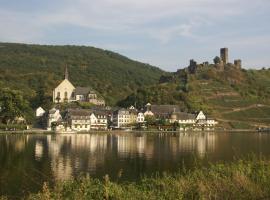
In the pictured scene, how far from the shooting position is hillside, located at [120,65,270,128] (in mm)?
133250

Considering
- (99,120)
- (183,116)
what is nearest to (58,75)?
(99,120)

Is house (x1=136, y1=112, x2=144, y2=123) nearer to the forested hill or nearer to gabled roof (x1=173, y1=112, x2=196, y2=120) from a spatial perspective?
gabled roof (x1=173, y1=112, x2=196, y2=120)

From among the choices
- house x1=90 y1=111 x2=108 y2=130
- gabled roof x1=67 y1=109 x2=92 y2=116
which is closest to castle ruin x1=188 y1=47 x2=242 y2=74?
house x1=90 y1=111 x2=108 y2=130

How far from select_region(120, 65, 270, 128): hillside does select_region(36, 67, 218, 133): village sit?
756cm

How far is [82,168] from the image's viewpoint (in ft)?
108

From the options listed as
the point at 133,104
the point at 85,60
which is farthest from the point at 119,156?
the point at 85,60

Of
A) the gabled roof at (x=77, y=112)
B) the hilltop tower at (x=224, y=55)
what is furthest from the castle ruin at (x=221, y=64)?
the gabled roof at (x=77, y=112)

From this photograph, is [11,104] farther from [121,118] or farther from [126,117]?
[126,117]

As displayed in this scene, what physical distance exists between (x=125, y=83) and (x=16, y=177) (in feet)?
496

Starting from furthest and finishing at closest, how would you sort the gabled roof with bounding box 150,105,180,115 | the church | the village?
the church, the gabled roof with bounding box 150,105,180,115, the village

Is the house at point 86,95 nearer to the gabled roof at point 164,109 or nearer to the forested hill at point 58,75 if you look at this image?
the forested hill at point 58,75

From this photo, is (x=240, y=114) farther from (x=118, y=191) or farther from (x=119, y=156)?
(x=118, y=191)

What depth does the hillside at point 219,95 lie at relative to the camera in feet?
437

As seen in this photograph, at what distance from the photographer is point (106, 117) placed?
115m
